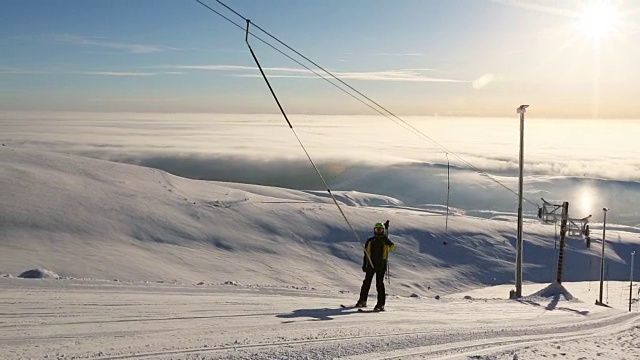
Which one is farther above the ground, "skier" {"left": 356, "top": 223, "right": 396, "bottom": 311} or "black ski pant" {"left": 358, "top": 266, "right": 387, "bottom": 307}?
"skier" {"left": 356, "top": 223, "right": 396, "bottom": 311}

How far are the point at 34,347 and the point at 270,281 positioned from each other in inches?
1180

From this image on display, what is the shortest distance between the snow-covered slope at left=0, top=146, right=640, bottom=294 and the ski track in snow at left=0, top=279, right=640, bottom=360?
1321 centimetres

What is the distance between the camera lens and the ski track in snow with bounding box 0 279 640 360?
24.1 feet

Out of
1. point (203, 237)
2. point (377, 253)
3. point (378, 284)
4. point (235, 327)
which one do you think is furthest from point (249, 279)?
point (235, 327)

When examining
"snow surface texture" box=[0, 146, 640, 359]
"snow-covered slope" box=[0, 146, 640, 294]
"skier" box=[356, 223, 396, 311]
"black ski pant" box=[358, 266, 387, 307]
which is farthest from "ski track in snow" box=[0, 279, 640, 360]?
"snow-covered slope" box=[0, 146, 640, 294]

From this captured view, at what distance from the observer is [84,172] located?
1630 inches

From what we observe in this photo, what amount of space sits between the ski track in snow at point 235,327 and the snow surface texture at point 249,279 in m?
0.04

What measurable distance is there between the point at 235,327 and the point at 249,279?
87.9 feet

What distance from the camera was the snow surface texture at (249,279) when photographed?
8086mm

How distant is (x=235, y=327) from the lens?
28.9ft

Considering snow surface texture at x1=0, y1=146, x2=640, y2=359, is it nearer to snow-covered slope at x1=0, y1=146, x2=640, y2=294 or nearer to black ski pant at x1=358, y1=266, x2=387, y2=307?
snow-covered slope at x1=0, y1=146, x2=640, y2=294

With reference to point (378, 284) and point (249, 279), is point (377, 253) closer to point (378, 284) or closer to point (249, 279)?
point (378, 284)

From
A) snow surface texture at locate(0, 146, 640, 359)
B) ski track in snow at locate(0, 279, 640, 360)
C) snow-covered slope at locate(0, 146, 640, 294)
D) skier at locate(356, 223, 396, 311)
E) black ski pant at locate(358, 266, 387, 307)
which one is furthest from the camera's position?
snow-covered slope at locate(0, 146, 640, 294)

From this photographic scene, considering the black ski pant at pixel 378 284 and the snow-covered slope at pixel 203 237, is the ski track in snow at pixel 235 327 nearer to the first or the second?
the black ski pant at pixel 378 284
